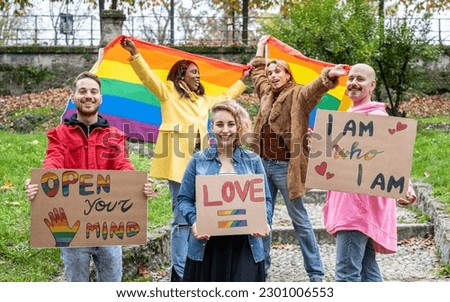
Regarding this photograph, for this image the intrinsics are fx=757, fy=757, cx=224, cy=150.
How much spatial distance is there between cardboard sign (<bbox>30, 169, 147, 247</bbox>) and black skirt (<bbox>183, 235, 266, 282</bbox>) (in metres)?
0.45

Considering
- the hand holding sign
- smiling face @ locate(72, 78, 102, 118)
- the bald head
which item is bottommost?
the hand holding sign

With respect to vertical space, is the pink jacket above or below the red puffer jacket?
below

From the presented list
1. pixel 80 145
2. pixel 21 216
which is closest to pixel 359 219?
pixel 80 145

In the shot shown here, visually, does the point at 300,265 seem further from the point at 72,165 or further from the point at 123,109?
the point at 72,165

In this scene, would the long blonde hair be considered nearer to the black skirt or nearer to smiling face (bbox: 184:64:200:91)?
the black skirt

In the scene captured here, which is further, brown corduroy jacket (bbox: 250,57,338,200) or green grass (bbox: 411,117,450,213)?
green grass (bbox: 411,117,450,213)

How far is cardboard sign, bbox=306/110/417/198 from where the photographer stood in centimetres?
488

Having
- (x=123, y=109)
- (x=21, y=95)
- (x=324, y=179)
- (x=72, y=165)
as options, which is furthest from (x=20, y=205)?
(x=21, y=95)

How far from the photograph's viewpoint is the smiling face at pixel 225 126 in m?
4.52

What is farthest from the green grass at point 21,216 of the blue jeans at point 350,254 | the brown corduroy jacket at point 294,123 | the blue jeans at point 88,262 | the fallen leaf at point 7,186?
the blue jeans at point 350,254

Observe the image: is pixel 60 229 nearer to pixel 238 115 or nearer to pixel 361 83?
pixel 238 115

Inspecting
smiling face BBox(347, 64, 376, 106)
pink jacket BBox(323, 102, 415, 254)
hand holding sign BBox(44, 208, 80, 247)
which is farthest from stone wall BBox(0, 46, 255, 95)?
hand holding sign BBox(44, 208, 80, 247)

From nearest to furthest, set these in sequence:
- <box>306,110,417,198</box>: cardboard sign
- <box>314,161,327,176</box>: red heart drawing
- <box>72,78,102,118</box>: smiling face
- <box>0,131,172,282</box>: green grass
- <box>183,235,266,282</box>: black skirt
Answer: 1. <box>183,235,266,282</box>: black skirt
2. <box>72,78,102,118</box>: smiling face
3. <box>306,110,417,198</box>: cardboard sign
4. <box>314,161,327,176</box>: red heart drawing
5. <box>0,131,172,282</box>: green grass

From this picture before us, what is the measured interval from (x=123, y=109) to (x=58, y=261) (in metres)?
1.99
